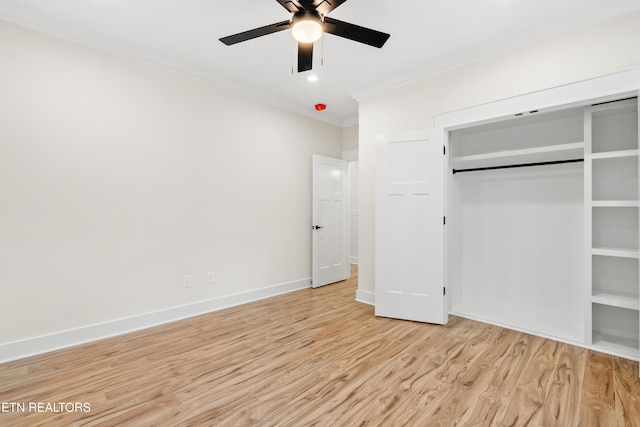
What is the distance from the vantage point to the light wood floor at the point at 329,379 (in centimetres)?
185

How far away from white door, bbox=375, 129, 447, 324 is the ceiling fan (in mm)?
1467

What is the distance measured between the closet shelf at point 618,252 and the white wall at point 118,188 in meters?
3.60

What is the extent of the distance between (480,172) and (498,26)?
155 centimetres

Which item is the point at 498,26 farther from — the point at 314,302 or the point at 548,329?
the point at 314,302

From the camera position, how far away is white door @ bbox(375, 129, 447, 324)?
3307mm

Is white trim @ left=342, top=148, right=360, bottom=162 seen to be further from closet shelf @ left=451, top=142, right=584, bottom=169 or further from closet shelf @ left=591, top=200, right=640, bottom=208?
closet shelf @ left=591, top=200, right=640, bottom=208

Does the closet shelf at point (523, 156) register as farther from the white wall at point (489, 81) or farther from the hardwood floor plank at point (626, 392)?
the hardwood floor plank at point (626, 392)

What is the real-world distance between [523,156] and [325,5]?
2.61 meters

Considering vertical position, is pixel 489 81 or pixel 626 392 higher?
pixel 489 81

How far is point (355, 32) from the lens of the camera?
216 centimetres

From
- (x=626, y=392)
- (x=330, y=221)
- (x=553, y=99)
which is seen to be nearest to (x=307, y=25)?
(x=553, y=99)

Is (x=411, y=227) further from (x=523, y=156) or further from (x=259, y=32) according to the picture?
(x=259, y=32)

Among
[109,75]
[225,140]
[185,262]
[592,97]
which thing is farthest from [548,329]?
[109,75]

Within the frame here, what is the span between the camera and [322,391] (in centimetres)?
210
